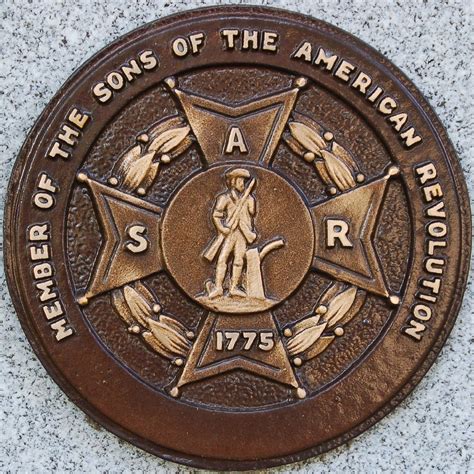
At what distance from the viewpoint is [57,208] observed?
203 cm

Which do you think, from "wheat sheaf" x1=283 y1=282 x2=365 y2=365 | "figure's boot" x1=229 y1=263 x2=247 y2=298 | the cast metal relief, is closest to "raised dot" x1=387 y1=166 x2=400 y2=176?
the cast metal relief

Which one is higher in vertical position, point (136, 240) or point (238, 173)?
point (238, 173)

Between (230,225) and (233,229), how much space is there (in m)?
0.01

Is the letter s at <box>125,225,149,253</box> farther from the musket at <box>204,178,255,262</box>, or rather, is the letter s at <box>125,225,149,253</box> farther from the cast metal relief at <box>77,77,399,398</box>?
the musket at <box>204,178,255,262</box>

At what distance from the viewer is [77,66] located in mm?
2100

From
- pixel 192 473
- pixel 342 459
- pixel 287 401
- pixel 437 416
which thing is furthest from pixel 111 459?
pixel 437 416

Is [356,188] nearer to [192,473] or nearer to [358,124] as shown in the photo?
[358,124]

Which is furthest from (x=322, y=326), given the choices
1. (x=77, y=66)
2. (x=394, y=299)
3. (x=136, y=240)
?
(x=77, y=66)

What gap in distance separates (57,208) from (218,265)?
1.51 feet

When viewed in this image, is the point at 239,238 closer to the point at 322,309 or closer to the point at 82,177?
the point at 322,309

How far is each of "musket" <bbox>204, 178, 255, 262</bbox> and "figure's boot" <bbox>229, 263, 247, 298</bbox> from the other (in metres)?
0.07

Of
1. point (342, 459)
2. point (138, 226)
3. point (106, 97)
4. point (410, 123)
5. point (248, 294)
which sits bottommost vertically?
point (342, 459)

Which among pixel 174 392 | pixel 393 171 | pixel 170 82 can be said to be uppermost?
pixel 170 82

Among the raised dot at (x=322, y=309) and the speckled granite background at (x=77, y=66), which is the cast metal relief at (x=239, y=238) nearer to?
the raised dot at (x=322, y=309)
